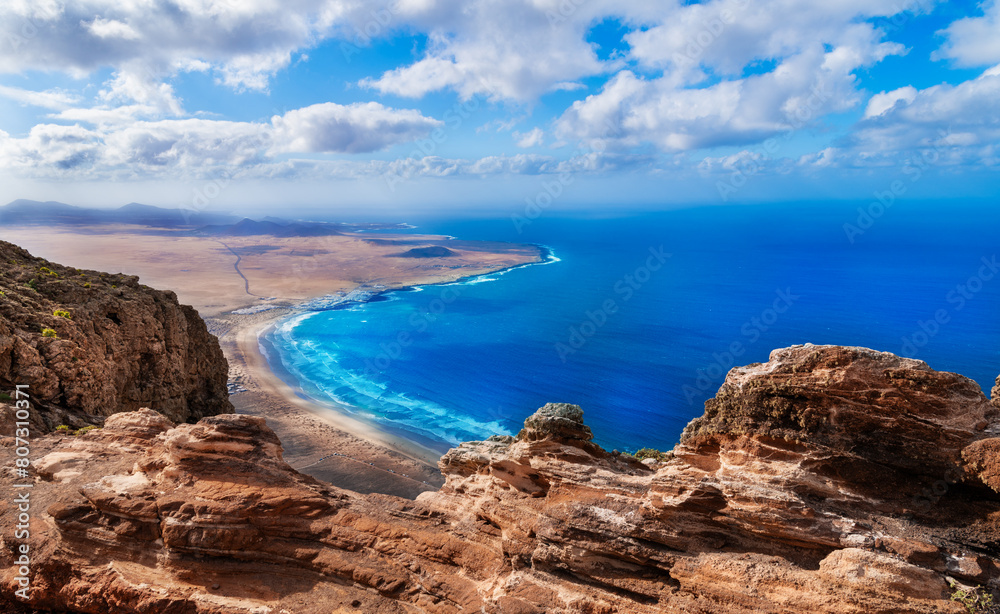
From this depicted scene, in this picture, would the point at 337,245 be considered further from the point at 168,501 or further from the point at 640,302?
the point at 168,501

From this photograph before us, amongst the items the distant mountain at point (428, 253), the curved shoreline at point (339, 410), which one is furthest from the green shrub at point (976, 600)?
the distant mountain at point (428, 253)

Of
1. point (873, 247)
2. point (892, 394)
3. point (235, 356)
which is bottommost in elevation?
point (235, 356)

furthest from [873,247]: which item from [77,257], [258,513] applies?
[77,257]

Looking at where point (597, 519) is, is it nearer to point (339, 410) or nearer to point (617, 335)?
point (339, 410)

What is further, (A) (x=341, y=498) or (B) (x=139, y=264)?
(B) (x=139, y=264)
